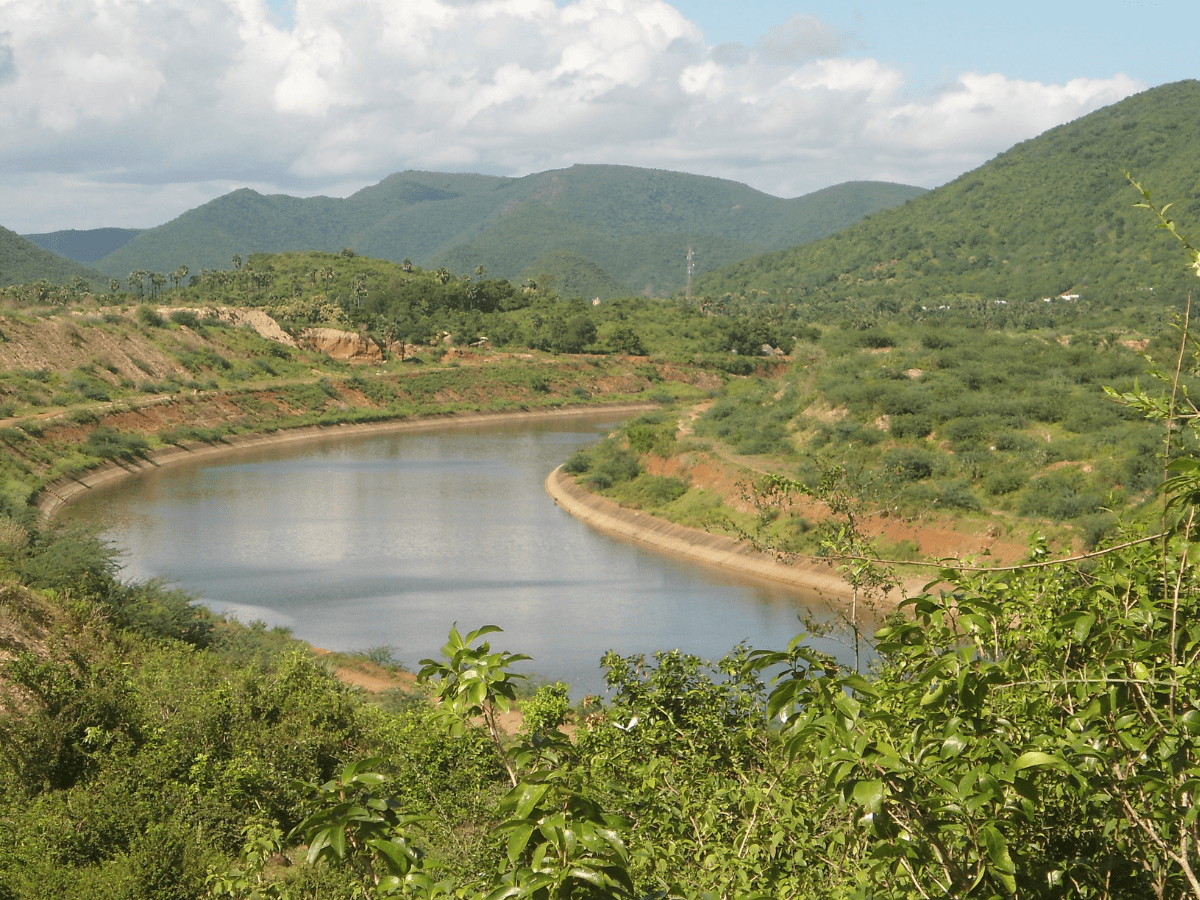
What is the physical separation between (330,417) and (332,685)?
54.9 m

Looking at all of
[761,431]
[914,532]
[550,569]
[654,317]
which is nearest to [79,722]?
[550,569]

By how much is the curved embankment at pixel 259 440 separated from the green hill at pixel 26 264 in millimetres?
84431

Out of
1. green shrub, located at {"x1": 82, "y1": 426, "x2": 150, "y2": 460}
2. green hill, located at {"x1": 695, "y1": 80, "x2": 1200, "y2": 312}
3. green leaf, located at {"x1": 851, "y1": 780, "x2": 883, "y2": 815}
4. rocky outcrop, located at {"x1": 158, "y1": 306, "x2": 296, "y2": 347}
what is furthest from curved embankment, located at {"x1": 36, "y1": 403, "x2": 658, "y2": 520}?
green hill, located at {"x1": 695, "y1": 80, "x2": 1200, "y2": 312}

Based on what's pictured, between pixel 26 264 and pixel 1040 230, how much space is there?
427 feet

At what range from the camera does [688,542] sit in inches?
1394

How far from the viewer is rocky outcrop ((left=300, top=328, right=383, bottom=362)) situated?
3066 inches

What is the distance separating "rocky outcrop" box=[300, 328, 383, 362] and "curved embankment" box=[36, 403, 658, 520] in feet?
33.0

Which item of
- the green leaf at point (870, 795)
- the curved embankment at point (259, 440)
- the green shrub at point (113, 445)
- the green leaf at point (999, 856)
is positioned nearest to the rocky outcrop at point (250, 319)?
the curved embankment at point (259, 440)

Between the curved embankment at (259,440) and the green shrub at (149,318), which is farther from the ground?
the green shrub at (149,318)

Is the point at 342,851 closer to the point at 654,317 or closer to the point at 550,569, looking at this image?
the point at 550,569

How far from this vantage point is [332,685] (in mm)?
A: 14641

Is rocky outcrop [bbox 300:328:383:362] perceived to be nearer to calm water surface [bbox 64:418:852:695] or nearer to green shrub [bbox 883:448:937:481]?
calm water surface [bbox 64:418:852:695]

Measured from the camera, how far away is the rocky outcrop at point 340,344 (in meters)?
77.9

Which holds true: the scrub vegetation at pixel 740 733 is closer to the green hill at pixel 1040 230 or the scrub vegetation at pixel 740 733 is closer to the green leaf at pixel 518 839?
the green leaf at pixel 518 839
